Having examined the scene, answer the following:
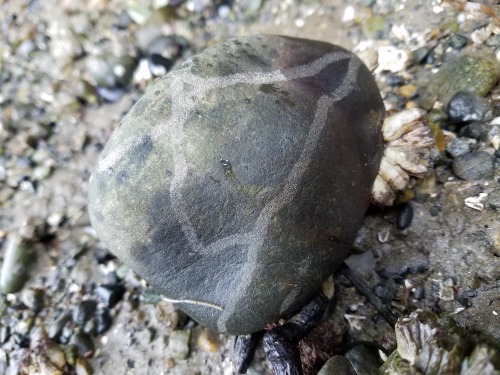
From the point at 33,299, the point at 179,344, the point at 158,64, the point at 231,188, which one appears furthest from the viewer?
the point at 158,64

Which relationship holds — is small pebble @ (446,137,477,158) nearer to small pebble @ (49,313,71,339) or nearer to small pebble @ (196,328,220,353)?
small pebble @ (196,328,220,353)

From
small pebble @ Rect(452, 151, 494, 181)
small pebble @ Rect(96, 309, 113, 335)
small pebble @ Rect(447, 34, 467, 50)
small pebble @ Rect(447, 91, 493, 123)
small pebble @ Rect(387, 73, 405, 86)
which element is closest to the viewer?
small pebble @ Rect(452, 151, 494, 181)

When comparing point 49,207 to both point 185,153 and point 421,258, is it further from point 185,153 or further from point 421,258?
point 421,258

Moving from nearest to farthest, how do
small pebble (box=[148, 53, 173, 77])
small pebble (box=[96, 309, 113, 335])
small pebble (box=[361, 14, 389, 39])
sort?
small pebble (box=[96, 309, 113, 335]) < small pebble (box=[361, 14, 389, 39]) < small pebble (box=[148, 53, 173, 77])

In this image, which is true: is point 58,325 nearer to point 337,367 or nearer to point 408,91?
point 337,367

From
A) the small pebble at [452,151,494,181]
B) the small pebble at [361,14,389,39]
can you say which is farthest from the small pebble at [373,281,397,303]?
the small pebble at [361,14,389,39]

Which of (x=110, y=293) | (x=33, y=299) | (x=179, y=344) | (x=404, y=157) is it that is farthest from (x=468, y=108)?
(x=33, y=299)

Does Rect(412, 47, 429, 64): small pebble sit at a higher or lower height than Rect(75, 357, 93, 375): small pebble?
higher
